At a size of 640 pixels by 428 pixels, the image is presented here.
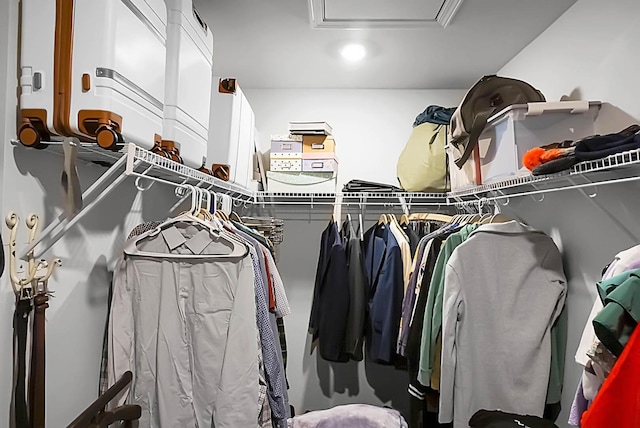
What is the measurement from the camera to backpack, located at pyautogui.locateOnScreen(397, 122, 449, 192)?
2.74m

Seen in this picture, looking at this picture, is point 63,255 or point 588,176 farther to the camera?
point 588,176

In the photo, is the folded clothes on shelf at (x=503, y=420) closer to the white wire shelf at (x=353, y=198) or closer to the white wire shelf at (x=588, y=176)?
the white wire shelf at (x=588, y=176)

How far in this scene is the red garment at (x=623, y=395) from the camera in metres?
1.04

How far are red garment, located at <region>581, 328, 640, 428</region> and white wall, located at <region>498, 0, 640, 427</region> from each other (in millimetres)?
648

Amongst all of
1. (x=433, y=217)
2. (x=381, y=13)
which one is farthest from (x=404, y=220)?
(x=381, y=13)

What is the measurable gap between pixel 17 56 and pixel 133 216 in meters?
0.81

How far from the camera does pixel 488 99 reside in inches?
82.4

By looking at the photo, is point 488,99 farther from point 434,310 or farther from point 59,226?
point 59,226

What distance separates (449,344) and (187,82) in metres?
1.40

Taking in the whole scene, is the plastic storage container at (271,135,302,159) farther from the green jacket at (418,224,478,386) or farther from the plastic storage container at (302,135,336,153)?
the green jacket at (418,224,478,386)

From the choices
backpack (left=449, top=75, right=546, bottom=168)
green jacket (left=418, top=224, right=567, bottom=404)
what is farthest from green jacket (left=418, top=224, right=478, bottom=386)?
backpack (left=449, top=75, right=546, bottom=168)

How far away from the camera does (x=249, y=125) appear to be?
2.57 m

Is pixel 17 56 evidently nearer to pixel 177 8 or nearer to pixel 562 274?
pixel 177 8

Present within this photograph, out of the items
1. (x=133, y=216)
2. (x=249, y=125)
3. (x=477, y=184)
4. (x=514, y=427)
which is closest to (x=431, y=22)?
(x=477, y=184)
